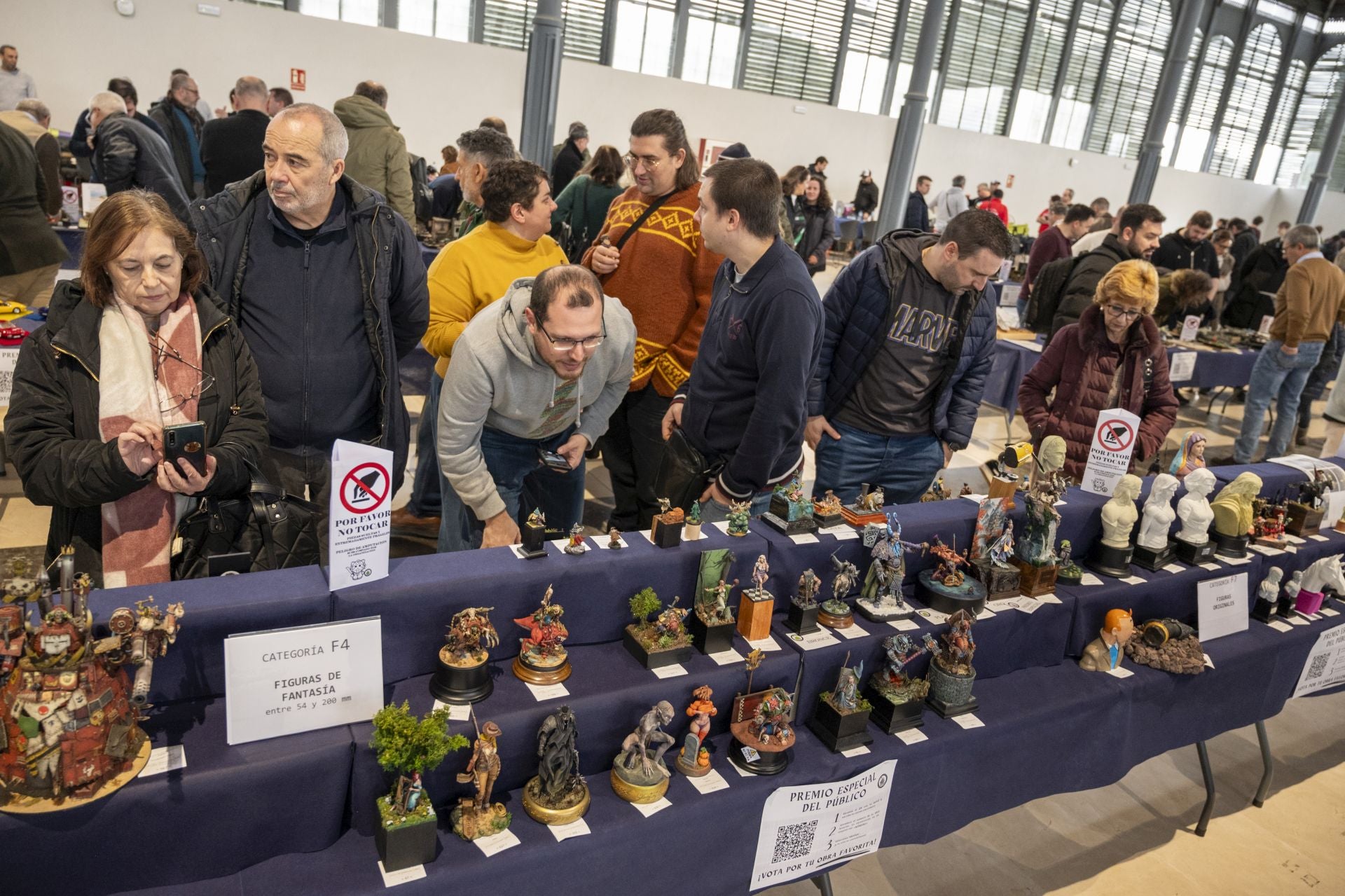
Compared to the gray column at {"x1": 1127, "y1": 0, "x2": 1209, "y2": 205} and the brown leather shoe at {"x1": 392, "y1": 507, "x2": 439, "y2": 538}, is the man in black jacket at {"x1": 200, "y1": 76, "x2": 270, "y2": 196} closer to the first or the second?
the brown leather shoe at {"x1": 392, "y1": 507, "x2": 439, "y2": 538}

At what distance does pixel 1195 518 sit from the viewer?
282 cm

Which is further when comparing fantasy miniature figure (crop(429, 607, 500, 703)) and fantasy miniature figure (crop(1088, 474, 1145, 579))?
fantasy miniature figure (crop(1088, 474, 1145, 579))

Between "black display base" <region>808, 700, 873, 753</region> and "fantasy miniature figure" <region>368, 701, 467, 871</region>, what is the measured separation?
891 millimetres

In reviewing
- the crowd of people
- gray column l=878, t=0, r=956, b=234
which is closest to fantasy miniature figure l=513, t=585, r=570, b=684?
the crowd of people

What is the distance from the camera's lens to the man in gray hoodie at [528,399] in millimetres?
2061

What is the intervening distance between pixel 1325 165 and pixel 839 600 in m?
25.1

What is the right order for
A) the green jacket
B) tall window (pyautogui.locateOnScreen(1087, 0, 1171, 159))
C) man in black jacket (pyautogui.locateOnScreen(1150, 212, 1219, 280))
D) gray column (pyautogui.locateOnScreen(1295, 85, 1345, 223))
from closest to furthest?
the green jacket < man in black jacket (pyautogui.locateOnScreen(1150, 212, 1219, 280)) < tall window (pyautogui.locateOnScreen(1087, 0, 1171, 159)) < gray column (pyautogui.locateOnScreen(1295, 85, 1345, 223))

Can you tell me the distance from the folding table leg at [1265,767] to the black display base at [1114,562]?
81 centimetres

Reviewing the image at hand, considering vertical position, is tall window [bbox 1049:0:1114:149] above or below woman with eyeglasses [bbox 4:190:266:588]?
above

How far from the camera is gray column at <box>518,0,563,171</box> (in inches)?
300

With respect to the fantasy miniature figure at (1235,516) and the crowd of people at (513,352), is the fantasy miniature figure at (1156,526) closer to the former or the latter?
the fantasy miniature figure at (1235,516)

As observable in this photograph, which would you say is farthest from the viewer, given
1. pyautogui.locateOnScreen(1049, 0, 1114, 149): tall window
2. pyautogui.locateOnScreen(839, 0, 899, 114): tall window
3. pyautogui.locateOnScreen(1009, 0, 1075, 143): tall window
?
pyautogui.locateOnScreen(1049, 0, 1114, 149): tall window

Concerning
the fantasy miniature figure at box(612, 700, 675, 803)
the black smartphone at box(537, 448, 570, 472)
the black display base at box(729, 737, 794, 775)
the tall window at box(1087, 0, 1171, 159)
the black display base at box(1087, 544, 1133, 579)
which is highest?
the tall window at box(1087, 0, 1171, 159)

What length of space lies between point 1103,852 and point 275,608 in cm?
253
